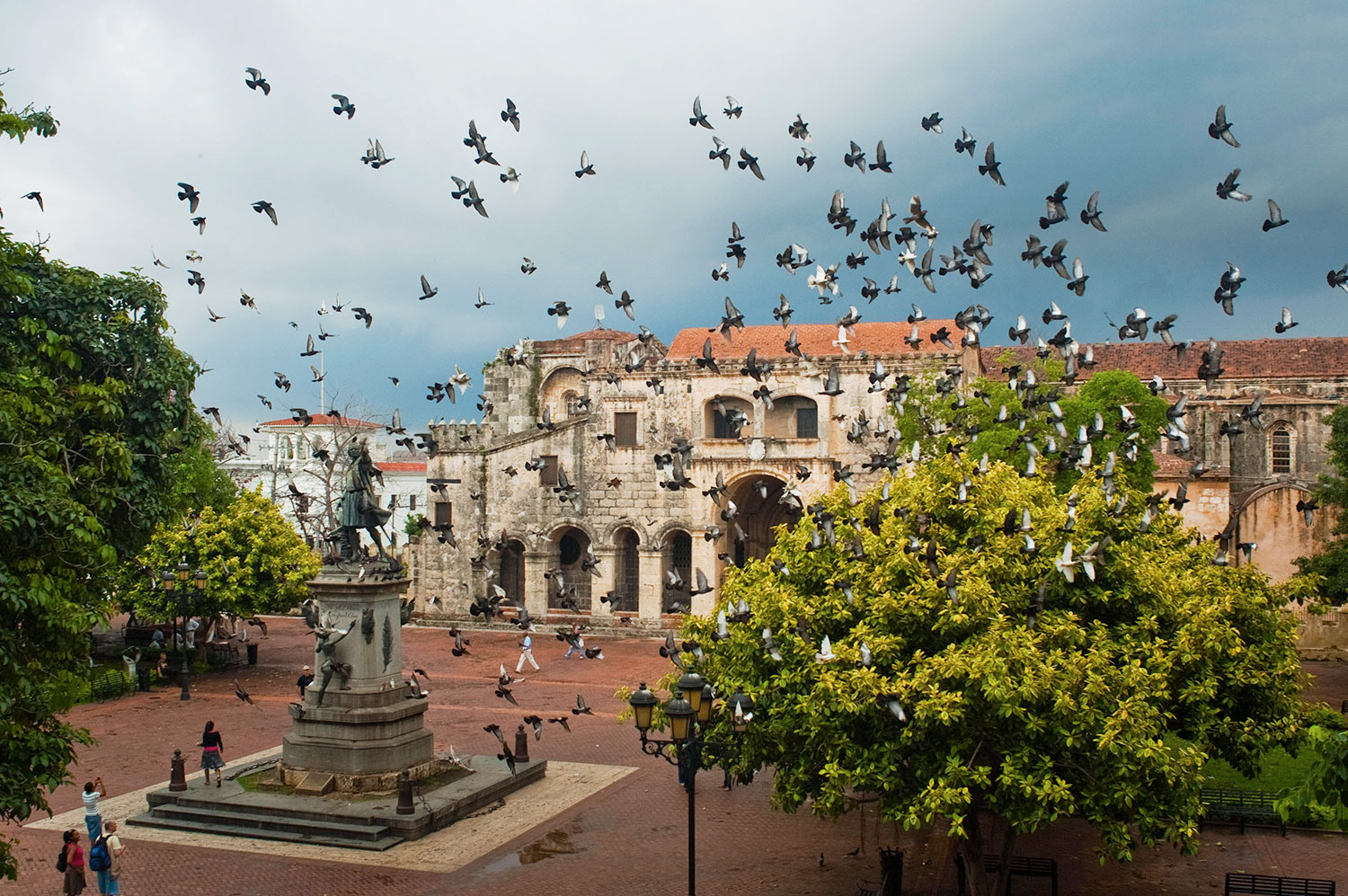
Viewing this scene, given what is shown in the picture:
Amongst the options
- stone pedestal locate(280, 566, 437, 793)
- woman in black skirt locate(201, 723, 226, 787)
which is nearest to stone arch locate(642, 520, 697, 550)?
stone pedestal locate(280, 566, 437, 793)

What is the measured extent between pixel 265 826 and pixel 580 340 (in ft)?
121

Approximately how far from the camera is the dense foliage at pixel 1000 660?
38.2ft

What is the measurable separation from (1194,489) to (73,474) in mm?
34384

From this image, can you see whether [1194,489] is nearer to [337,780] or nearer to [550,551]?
[550,551]

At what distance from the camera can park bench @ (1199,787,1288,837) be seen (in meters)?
17.7

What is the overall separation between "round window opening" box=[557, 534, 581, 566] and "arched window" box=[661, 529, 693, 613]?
4.73 meters

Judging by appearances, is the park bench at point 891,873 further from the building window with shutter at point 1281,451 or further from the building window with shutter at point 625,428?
the building window with shutter at point 1281,451

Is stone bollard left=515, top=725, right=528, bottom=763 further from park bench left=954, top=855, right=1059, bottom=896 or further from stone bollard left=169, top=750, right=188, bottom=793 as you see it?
park bench left=954, top=855, right=1059, bottom=896

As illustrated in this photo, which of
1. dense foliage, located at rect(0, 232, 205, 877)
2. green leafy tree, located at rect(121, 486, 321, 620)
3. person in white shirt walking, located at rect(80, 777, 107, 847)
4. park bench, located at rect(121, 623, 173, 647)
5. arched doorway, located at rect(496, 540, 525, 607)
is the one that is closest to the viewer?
dense foliage, located at rect(0, 232, 205, 877)

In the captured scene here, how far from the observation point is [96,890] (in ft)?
49.8

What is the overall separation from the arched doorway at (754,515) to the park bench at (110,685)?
20937 mm

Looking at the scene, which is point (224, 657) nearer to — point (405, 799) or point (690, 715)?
point (405, 799)

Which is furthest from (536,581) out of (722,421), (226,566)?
(226,566)

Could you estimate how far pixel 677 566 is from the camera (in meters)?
43.8
